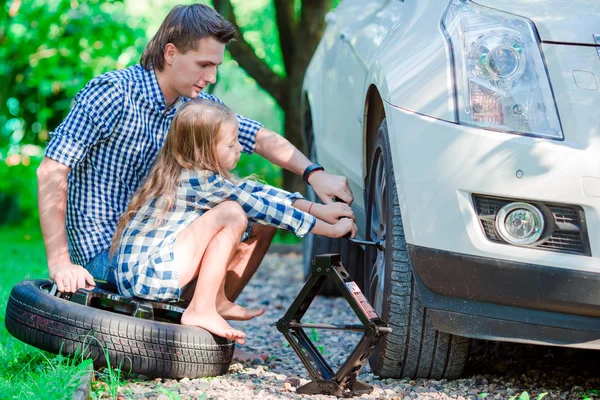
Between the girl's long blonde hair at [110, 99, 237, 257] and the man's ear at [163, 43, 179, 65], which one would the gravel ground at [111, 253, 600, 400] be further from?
the man's ear at [163, 43, 179, 65]

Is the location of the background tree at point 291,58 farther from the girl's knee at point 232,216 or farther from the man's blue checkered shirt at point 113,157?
the girl's knee at point 232,216

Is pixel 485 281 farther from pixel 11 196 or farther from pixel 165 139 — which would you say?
pixel 11 196

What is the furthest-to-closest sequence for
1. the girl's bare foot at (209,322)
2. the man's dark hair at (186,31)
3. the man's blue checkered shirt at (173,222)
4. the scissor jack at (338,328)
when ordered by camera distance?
the man's dark hair at (186,31)
the man's blue checkered shirt at (173,222)
the girl's bare foot at (209,322)
the scissor jack at (338,328)

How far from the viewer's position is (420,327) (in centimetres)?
286

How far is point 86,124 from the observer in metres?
3.28

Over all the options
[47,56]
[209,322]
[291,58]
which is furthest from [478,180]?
[47,56]

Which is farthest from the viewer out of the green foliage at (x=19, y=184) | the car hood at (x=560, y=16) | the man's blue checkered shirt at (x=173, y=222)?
the green foliage at (x=19, y=184)

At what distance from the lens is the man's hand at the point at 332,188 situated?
11.2 feet

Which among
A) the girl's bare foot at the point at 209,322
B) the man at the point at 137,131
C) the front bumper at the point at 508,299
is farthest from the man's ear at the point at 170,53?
the front bumper at the point at 508,299

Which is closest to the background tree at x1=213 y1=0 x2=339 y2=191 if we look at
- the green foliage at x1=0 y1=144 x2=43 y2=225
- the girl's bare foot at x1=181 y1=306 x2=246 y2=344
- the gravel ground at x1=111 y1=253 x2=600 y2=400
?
the green foliage at x1=0 y1=144 x2=43 y2=225

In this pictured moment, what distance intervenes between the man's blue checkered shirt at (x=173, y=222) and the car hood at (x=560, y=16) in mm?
1054

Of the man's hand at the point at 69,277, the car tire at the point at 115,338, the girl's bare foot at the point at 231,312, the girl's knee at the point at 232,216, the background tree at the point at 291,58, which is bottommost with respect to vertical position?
the car tire at the point at 115,338

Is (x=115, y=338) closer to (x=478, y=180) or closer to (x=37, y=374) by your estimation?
(x=37, y=374)

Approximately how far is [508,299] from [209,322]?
1088mm
